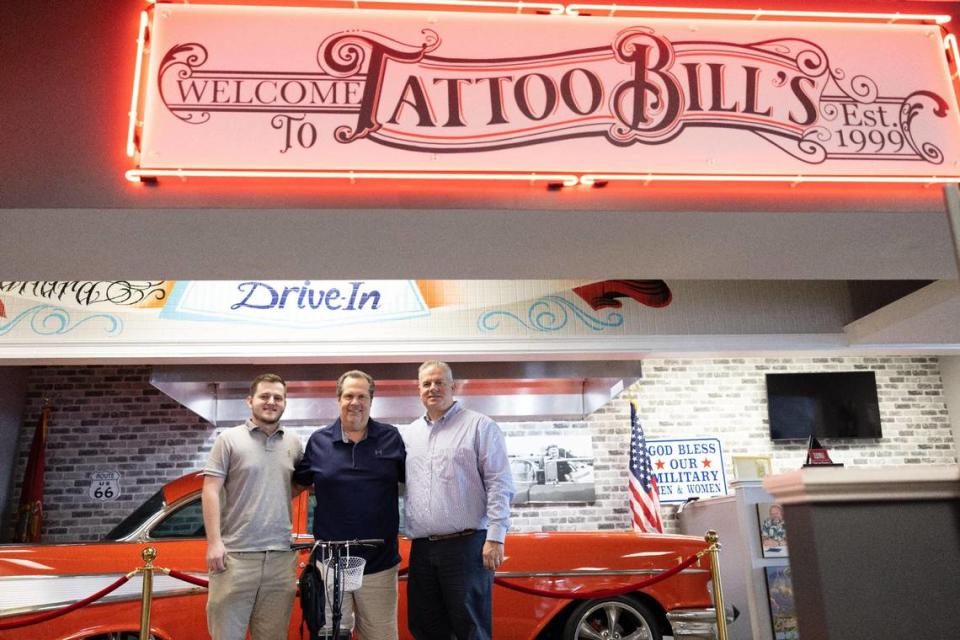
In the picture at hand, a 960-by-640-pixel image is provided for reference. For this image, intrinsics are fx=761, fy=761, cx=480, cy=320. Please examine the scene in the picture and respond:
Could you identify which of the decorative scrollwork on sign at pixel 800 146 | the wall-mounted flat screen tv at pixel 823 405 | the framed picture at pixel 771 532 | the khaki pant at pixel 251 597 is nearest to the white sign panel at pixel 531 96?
the decorative scrollwork on sign at pixel 800 146

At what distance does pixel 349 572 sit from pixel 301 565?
6.11 feet

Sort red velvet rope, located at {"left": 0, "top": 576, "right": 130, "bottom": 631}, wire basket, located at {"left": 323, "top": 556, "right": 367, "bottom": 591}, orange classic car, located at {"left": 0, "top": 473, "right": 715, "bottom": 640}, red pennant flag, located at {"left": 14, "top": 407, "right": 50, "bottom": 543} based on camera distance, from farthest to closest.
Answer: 1. red pennant flag, located at {"left": 14, "top": 407, "right": 50, "bottom": 543}
2. orange classic car, located at {"left": 0, "top": 473, "right": 715, "bottom": 640}
3. red velvet rope, located at {"left": 0, "top": 576, "right": 130, "bottom": 631}
4. wire basket, located at {"left": 323, "top": 556, "right": 367, "bottom": 591}

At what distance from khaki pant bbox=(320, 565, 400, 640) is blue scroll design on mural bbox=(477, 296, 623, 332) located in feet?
12.9

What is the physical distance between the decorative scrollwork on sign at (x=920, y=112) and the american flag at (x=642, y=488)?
18.3ft

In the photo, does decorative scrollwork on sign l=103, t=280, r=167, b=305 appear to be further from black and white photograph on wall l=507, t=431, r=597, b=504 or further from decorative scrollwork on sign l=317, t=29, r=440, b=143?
black and white photograph on wall l=507, t=431, r=597, b=504

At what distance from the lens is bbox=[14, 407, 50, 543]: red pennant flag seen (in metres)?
8.07

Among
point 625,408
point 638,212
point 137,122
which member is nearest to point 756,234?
point 638,212

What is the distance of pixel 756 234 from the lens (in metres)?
3.90

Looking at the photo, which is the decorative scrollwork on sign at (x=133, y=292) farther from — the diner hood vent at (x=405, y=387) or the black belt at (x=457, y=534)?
the black belt at (x=457, y=534)

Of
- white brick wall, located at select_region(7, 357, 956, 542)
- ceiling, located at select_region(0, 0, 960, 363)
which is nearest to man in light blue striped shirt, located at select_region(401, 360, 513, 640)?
ceiling, located at select_region(0, 0, 960, 363)

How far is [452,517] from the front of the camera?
3336mm

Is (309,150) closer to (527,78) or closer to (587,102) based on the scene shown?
(527,78)

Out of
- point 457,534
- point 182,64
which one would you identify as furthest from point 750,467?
point 182,64

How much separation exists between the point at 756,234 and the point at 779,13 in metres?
1.11
